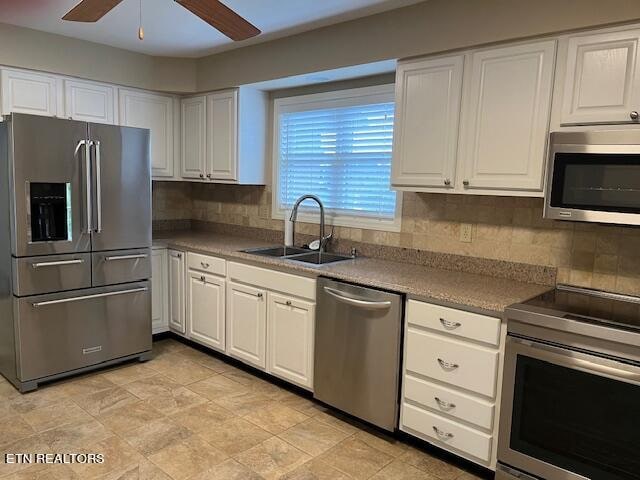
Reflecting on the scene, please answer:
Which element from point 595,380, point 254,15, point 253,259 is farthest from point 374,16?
point 595,380

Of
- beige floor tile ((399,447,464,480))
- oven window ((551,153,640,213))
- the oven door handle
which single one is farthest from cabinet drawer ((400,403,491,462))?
oven window ((551,153,640,213))

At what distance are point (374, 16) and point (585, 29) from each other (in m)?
1.21

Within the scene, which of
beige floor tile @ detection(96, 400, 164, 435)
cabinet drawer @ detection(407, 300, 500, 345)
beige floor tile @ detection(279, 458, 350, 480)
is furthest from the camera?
beige floor tile @ detection(96, 400, 164, 435)

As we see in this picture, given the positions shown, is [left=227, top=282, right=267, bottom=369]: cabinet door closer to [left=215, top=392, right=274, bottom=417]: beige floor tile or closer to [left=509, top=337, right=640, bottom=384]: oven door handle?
[left=215, top=392, right=274, bottom=417]: beige floor tile

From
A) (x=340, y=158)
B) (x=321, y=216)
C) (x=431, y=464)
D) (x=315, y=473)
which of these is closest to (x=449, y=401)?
(x=431, y=464)

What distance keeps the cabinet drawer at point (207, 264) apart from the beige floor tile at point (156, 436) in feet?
3.74

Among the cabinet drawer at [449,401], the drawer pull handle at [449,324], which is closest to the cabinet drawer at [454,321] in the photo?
the drawer pull handle at [449,324]

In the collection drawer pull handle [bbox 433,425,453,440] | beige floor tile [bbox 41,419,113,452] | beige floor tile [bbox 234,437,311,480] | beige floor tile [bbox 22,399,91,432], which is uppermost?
drawer pull handle [bbox 433,425,453,440]

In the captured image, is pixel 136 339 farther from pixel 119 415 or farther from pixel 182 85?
pixel 182 85

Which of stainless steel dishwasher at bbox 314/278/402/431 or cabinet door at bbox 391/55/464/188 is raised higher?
cabinet door at bbox 391/55/464/188

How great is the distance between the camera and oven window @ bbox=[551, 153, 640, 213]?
6.42 ft

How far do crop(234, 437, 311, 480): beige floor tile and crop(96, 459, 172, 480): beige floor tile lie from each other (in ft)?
1.24

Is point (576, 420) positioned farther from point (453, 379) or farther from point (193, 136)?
point (193, 136)

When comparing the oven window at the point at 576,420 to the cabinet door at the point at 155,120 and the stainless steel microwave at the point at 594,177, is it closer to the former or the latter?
the stainless steel microwave at the point at 594,177
